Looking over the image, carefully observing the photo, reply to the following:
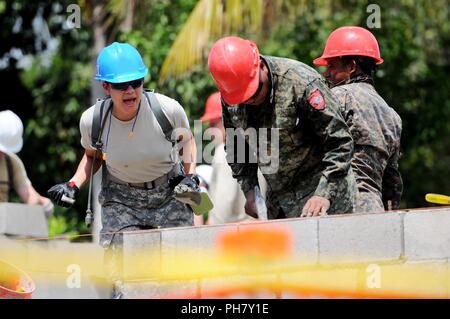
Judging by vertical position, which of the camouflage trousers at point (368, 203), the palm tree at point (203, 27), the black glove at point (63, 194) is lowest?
the camouflage trousers at point (368, 203)

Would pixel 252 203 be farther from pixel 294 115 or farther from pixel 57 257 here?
pixel 57 257

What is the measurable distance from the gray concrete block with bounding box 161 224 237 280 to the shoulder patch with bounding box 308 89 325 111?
80 centimetres

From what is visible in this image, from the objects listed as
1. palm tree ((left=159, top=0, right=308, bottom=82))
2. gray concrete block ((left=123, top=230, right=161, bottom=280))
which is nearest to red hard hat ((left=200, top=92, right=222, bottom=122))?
palm tree ((left=159, top=0, right=308, bottom=82))

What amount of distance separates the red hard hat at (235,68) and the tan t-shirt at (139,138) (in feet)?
2.03

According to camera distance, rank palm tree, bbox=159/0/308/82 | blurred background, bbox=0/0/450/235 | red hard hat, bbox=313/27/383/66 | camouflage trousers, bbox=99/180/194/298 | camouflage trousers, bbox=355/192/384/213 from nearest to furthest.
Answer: camouflage trousers, bbox=355/192/384/213
camouflage trousers, bbox=99/180/194/298
red hard hat, bbox=313/27/383/66
palm tree, bbox=159/0/308/82
blurred background, bbox=0/0/450/235

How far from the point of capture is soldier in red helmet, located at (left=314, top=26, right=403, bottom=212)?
698cm

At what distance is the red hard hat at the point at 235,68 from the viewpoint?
6.31 metres

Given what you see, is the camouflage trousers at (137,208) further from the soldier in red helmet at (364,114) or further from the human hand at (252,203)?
the soldier in red helmet at (364,114)

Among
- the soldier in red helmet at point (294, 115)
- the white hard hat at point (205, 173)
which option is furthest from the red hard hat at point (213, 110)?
the soldier in red helmet at point (294, 115)

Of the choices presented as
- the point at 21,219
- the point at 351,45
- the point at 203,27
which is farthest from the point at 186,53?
the point at 351,45

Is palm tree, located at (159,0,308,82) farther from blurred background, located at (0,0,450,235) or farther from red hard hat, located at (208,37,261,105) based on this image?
red hard hat, located at (208,37,261,105)

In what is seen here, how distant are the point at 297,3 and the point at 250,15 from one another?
1.79ft

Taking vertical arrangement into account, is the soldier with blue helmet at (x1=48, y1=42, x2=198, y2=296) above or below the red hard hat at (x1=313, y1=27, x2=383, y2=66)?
below

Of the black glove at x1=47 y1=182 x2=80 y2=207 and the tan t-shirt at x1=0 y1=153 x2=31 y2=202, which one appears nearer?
the black glove at x1=47 y1=182 x2=80 y2=207
